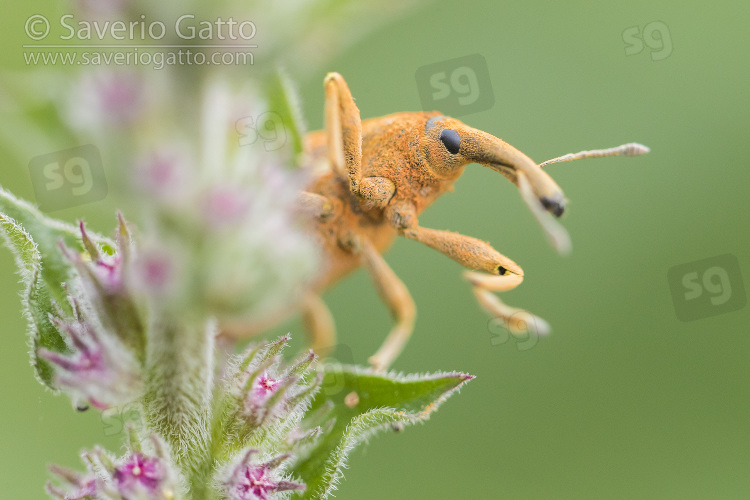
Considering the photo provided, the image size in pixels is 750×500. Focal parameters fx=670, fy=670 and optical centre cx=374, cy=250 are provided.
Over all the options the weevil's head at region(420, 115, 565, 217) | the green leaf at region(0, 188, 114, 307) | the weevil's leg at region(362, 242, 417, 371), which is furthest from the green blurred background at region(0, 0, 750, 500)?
the green leaf at region(0, 188, 114, 307)

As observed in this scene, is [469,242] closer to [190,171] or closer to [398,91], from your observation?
[190,171]

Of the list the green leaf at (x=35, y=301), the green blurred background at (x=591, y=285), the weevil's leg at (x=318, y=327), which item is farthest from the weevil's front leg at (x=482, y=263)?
the green blurred background at (x=591, y=285)

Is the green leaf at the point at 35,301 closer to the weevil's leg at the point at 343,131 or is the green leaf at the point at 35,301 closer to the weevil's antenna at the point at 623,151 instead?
the weevil's leg at the point at 343,131

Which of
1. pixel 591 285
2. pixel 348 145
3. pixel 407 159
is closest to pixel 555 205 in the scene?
pixel 407 159

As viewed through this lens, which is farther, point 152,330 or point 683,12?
point 683,12

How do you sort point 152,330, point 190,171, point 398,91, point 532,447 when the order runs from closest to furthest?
1. point 190,171
2. point 152,330
3. point 532,447
4. point 398,91

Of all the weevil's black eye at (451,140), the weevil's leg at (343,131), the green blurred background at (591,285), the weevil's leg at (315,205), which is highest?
the weevil's leg at (343,131)

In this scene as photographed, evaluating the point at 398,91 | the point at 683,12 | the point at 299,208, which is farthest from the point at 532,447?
the point at 683,12
